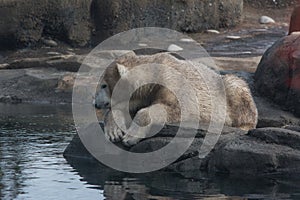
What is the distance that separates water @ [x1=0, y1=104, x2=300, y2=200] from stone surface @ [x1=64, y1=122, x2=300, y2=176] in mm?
141

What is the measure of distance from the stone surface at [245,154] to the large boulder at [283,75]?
4.04 m

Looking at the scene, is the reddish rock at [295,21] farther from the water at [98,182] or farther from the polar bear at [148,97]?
the water at [98,182]

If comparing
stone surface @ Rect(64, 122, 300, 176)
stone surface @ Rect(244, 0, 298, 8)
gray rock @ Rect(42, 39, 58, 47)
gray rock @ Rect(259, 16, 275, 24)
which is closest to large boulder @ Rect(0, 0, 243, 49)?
gray rock @ Rect(42, 39, 58, 47)

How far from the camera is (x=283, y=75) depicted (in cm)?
1267

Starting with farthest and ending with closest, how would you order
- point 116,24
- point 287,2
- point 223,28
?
point 287,2 < point 223,28 < point 116,24

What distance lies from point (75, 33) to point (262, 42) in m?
4.28

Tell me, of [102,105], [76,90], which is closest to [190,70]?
[102,105]

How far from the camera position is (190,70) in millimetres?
8891

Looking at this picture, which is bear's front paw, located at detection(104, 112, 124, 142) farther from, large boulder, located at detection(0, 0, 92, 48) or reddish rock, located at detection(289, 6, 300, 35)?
large boulder, located at detection(0, 0, 92, 48)

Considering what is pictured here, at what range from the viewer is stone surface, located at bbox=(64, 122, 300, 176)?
8047 mm

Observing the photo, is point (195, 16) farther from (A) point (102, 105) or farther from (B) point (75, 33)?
(A) point (102, 105)

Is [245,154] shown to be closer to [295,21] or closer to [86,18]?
[295,21]

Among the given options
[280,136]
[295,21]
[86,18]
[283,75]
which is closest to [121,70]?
[280,136]

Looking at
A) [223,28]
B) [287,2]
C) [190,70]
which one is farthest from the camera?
[287,2]
